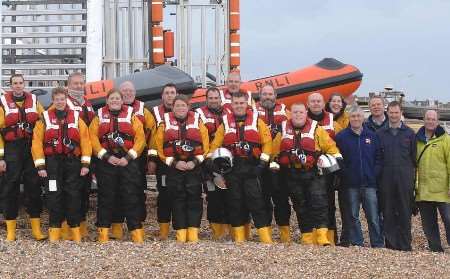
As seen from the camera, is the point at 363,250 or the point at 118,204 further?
the point at 118,204

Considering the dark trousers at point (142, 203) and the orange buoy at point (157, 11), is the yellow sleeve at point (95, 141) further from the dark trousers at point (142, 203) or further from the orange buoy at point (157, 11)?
the orange buoy at point (157, 11)

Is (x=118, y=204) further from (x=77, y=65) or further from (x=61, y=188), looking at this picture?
(x=77, y=65)

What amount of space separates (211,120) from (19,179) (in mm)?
1673

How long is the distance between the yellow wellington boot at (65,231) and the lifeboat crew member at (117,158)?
1.21ft

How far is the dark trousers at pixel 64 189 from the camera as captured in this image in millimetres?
5840

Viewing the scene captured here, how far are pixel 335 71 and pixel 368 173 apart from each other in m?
2.91

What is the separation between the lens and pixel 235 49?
1057 cm

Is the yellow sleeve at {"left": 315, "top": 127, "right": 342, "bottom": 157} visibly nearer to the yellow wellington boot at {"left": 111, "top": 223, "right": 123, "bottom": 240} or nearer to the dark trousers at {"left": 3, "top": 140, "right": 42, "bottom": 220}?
the yellow wellington boot at {"left": 111, "top": 223, "right": 123, "bottom": 240}

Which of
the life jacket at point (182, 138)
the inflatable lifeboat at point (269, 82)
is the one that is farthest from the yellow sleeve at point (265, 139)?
the inflatable lifeboat at point (269, 82)

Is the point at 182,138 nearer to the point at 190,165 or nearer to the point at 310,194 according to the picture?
the point at 190,165

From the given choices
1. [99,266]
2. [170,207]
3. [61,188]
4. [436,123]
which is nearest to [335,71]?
[436,123]

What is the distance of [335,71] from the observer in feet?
28.8

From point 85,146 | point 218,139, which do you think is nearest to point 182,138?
point 218,139

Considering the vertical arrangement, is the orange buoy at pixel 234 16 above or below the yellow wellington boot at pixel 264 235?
above
